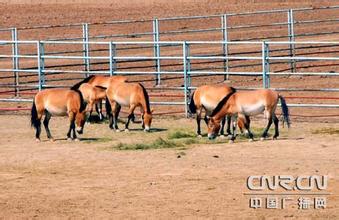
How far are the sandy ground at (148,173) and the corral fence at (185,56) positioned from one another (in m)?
2.96

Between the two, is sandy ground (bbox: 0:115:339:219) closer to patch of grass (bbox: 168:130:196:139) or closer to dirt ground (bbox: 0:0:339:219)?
dirt ground (bbox: 0:0:339:219)

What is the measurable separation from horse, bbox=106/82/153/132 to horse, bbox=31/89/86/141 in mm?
1167

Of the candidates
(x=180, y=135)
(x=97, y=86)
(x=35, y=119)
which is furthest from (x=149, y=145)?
(x=97, y=86)

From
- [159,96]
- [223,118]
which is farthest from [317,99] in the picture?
[223,118]

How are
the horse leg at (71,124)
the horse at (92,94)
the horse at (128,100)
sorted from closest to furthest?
the horse leg at (71,124)
the horse at (128,100)
the horse at (92,94)

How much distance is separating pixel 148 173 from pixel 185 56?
6857 mm

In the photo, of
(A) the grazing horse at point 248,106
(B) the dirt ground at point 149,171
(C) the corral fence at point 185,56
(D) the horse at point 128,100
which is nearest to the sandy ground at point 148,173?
(B) the dirt ground at point 149,171

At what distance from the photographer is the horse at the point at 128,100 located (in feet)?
60.9

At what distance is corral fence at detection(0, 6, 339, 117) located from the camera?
71.3ft

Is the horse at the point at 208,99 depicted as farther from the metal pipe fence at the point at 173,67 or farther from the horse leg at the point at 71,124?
the horse leg at the point at 71,124

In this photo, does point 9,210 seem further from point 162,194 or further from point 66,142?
point 66,142

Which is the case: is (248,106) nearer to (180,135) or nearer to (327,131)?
(180,135)

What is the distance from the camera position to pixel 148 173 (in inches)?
563

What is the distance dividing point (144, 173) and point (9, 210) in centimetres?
244
